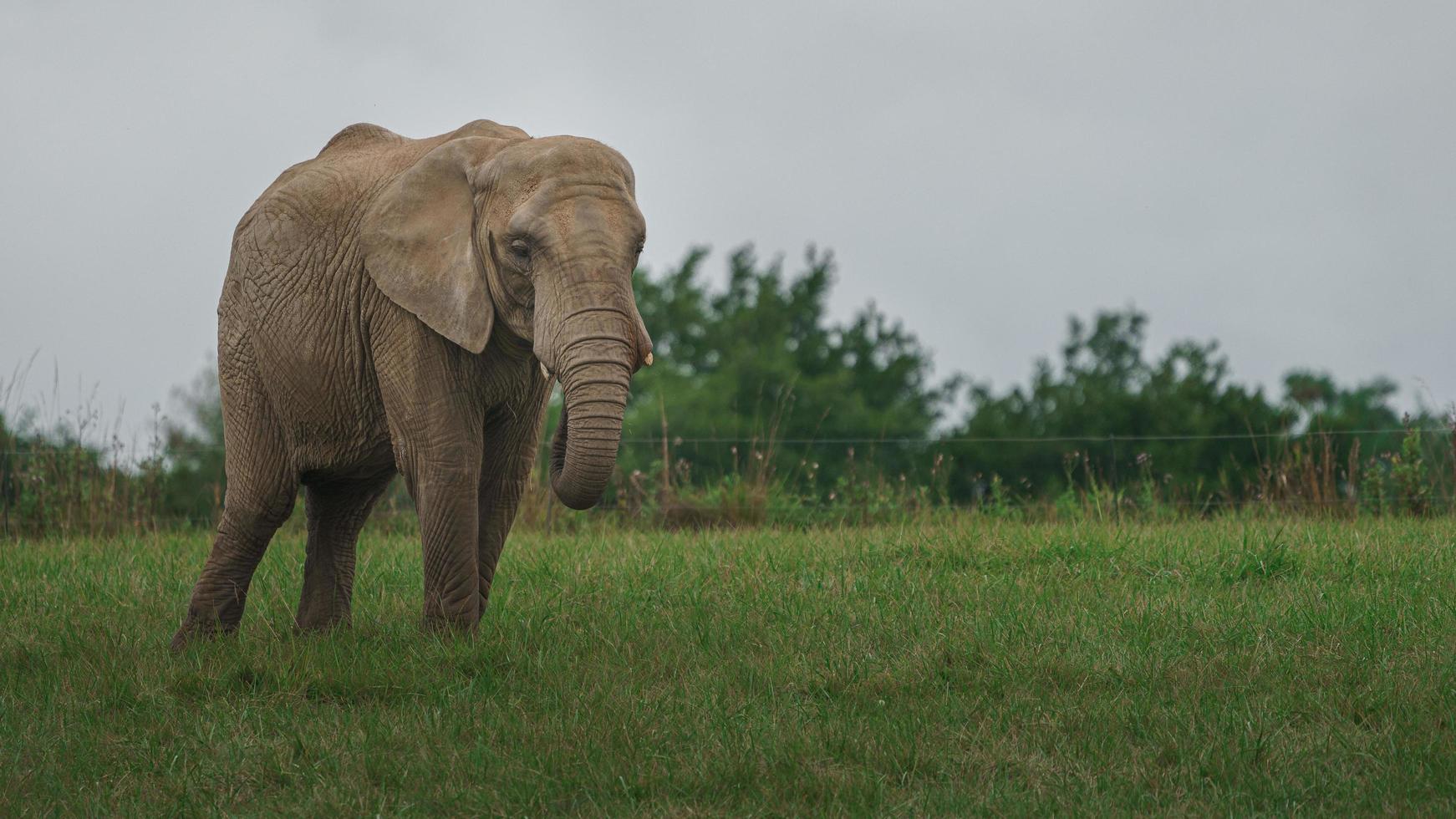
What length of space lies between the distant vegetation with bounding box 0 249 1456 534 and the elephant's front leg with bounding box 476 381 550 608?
18.2 ft

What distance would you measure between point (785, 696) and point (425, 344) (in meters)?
2.07

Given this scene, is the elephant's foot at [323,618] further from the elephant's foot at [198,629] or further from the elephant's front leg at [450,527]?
the elephant's front leg at [450,527]

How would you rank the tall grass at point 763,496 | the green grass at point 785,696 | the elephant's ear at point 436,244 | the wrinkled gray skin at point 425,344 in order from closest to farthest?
the green grass at point 785,696
the wrinkled gray skin at point 425,344
the elephant's ear at point 436,244
the tall grass at point 763,496


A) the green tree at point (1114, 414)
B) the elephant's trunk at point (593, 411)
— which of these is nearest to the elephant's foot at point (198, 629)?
the elephant's trunk at point (593, 411)

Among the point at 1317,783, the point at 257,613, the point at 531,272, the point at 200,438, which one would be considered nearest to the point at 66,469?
the point at 257,613

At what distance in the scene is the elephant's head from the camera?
5535mm

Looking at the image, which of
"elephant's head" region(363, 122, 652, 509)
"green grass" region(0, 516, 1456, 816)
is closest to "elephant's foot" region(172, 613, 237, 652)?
"green grass" region(0, 516, 1456, 816)

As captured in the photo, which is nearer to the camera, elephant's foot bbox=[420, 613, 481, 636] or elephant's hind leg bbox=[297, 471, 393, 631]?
elephant's foot bbox=[420, 613, 481, 636]

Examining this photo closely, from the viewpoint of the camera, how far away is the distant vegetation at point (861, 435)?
12.5 metres

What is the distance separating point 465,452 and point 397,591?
263cm

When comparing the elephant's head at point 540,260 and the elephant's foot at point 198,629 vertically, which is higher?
the elephant's head at point 540,260

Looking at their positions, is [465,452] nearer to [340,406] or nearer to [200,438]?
[340,406]

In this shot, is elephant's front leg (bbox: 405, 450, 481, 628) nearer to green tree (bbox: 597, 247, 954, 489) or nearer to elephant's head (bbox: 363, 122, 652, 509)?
elephant's head (bbox: 363, 122, 652, 509)

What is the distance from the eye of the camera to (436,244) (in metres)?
6.09
